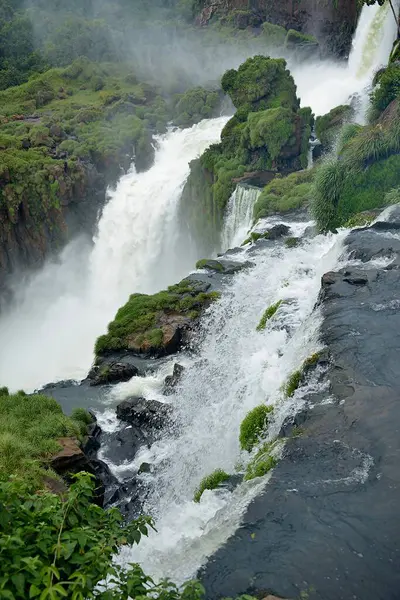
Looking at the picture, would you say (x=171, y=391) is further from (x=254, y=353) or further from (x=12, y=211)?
(x=12, y=211)

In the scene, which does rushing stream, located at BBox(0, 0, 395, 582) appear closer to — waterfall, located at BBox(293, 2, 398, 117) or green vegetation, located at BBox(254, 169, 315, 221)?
waterfall, located at BBox(293, 2, 398, 117)

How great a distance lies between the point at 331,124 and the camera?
32062 mm

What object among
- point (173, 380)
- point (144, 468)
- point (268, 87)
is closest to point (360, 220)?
point (173, 380)

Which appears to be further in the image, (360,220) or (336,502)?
(360,220)

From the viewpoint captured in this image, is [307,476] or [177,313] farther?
[177,313]

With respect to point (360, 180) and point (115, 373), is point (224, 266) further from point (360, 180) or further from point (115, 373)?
point (115, 373)

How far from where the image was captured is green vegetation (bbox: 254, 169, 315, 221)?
83.7 feet

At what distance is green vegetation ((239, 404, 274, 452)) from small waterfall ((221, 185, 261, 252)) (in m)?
17.1

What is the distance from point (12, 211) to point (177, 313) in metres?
21.3

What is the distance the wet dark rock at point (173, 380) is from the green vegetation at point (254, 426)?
5261mm

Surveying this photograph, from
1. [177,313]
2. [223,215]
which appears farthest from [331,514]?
[223,215]

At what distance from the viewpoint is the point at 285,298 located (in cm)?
1605

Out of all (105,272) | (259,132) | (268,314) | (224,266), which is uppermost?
(259,132)

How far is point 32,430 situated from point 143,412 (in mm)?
3057
